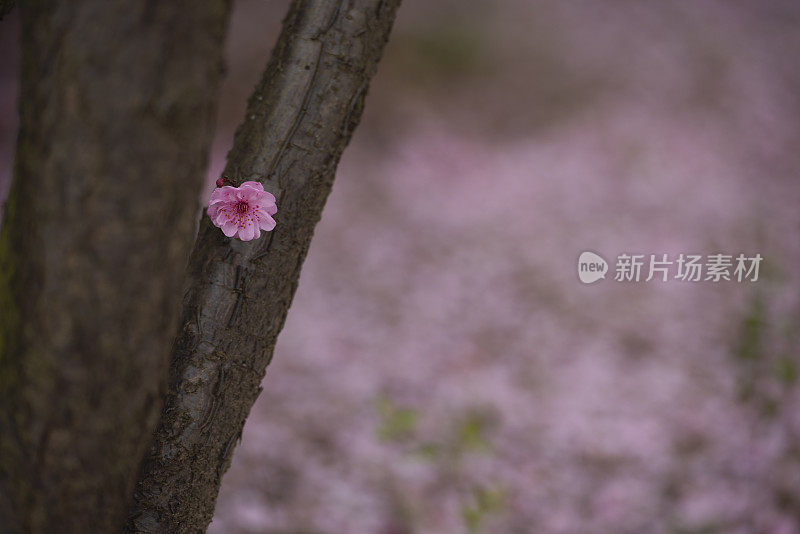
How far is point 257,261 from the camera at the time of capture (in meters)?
1.08

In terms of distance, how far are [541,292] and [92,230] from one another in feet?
15.6

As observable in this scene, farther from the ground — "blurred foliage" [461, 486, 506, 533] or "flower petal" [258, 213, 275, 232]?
"flower petal" [258, 213, 275, 232]

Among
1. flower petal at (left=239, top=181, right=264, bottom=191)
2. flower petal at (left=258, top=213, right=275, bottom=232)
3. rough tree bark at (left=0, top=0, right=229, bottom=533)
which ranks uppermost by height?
flower petal at (left=239, top=181, right=264, bottom=191)

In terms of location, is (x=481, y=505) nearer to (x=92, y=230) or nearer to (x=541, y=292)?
(x=92, y=230)

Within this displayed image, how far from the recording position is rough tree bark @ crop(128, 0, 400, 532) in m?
1.07

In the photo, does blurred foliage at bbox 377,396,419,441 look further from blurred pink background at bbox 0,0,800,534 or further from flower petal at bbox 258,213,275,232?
flower petal at bbox 258,213,275,232

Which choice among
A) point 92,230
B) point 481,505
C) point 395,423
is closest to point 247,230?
point 92,230

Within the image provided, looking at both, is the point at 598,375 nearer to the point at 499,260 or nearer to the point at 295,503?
the point at 499,260

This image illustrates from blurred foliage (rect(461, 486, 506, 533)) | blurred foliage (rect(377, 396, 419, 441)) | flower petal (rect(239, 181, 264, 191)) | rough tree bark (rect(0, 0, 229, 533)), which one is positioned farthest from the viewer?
blurred foliage (rect(377, 396, 419, 441))

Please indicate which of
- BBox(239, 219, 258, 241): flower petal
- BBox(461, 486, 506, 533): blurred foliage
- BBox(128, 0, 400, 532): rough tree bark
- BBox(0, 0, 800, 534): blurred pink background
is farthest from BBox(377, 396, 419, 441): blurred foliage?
BBox(239, 219, 258, 241): flower petal

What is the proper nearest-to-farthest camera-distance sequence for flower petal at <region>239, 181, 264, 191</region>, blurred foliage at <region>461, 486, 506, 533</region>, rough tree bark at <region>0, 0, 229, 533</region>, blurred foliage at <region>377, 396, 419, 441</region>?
rough tree bark at <region>0, 0, 229, 533</region>, flower petal at <region>239, 181, 264, 191</region>, blurred foliage at <region>461, 486, 506, 533</region>, blurred foliage at <region>377, 396, 419, 441</region>

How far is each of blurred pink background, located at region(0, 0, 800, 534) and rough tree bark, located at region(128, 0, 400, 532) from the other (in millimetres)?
1787

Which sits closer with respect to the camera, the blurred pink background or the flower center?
the flower center

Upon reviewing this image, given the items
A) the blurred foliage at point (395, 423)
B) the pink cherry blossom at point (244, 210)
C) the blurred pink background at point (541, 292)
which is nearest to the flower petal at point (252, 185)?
the pink cherry blossom at point (244, 210)
